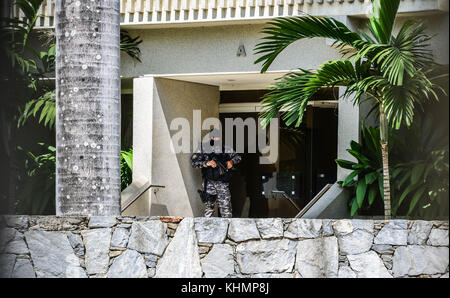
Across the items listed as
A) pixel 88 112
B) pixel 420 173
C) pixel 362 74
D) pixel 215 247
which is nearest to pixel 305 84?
pixel 362 74

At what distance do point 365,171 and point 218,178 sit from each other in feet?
7.83

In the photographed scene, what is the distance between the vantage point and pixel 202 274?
649 centimetres

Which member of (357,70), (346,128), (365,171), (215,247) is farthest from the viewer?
(346,128)

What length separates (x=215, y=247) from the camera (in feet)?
21.4

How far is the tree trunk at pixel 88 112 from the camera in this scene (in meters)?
7.36

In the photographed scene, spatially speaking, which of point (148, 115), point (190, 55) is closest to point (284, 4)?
point (190, 55)

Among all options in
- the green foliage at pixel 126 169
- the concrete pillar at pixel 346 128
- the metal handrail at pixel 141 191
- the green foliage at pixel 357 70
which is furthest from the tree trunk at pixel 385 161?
the green foliage at pixel 126 169

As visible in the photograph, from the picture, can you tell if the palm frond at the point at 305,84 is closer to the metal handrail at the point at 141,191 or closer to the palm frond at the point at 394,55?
the palm frond at the point at 394,55

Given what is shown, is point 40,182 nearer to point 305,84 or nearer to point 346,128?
point 346,128

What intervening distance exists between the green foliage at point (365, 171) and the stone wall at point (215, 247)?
4613 mm

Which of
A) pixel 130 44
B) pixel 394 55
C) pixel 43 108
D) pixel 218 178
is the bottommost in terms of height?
pixel 218 178

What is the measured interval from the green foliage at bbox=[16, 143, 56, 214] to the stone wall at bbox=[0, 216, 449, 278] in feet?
18.2

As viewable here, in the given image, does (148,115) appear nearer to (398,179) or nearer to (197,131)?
(197,131)

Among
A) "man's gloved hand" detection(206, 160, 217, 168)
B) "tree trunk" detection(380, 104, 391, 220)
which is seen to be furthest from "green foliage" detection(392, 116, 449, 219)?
"man's gloved hand" detection(206, 160, 217, 168)
